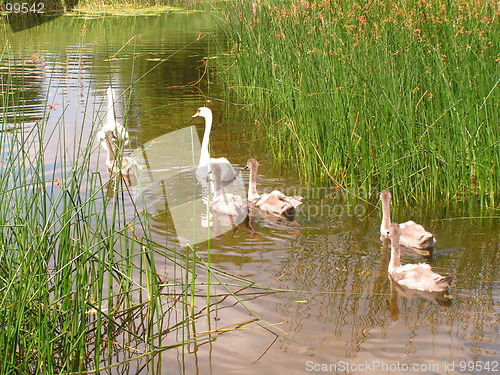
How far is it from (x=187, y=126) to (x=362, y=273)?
6.03 metres

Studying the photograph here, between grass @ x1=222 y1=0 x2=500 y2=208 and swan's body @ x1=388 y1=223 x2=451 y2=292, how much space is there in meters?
1.48

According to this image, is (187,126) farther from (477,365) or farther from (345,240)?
(477,365)

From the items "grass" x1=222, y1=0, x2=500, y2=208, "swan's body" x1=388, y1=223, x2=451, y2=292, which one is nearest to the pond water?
"swan's body" x1=388, y1=223, x2=451, y2=292

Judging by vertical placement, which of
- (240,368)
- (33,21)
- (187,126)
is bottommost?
(240,368)

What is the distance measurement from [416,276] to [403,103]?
7.65 ft

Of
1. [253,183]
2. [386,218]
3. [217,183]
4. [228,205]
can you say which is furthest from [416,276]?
[217,183]

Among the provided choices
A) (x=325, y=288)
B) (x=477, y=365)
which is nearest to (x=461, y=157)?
(x=325, y=288)

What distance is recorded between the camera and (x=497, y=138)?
6.75 meters

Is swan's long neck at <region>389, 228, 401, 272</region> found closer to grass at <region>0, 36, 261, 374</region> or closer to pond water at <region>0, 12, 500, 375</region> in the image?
pond water at <region>0, 12, 500, 375</region>

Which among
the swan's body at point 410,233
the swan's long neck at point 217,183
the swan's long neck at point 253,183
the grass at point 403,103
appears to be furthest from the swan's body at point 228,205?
the swan's body at point 410,233

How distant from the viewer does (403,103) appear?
7.07 meters

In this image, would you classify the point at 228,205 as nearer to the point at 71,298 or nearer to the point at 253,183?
the point at 253,183

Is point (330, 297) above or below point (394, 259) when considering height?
below

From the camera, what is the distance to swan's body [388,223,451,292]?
5211 millimetres
